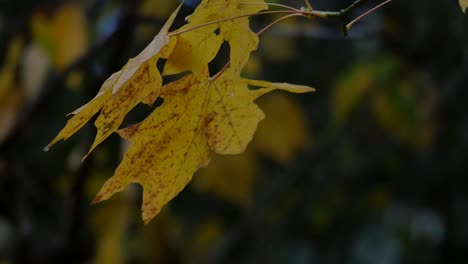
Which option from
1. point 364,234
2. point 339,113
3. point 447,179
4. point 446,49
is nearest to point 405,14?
point 446,49

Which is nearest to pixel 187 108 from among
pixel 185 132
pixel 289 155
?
pixel 185 132

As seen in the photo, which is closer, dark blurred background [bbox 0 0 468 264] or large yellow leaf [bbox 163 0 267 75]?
large yellow leaf [bbox 163 0 267 75]

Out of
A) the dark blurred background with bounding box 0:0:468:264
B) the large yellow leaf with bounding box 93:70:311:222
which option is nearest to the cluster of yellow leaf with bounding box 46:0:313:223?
the large yellow leaf with bounding box 93:70:311:222

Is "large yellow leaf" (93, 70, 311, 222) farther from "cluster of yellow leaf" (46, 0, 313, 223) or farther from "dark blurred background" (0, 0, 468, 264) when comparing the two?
"dark blurred background" (0, 0, 468, 264)

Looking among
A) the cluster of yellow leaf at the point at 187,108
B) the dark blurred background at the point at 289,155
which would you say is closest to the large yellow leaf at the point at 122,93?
Result: the cluster of yellow leaf at the point at 187,108

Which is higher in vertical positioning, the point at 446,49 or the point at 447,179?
the point at 446,49

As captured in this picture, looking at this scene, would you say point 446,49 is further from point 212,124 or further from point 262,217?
point 212,124

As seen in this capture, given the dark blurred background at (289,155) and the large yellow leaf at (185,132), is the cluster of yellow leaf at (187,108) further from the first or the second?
the dark blurred background at (289,155)

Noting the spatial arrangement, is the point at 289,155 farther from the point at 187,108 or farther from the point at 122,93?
the point at 122,93
